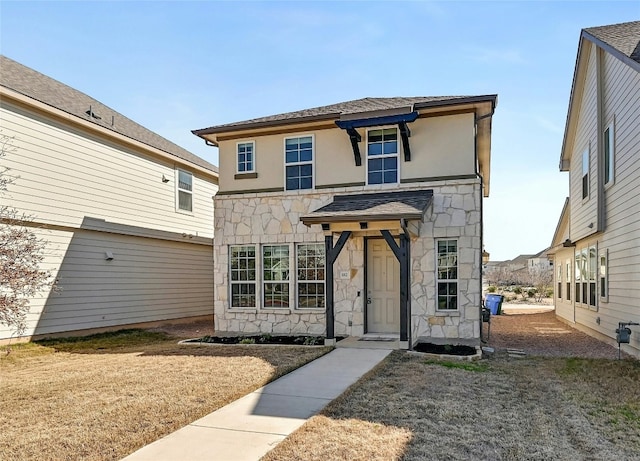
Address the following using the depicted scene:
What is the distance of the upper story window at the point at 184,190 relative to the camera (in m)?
16.1

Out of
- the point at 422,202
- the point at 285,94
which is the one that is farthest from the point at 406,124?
the point at 285,94

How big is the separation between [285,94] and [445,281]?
7936 millimetres

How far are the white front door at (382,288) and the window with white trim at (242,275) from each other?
9.43ft

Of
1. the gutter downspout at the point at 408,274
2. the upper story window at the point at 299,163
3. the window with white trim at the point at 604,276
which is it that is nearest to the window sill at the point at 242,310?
the upper story window at the point at 299,163

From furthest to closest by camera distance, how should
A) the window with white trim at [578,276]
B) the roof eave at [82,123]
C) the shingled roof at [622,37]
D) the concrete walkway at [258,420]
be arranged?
the window with white trim at [578,276], the roof eave at [82,123], the shingled roof at [622,37], the concrete walkway at [258,420]

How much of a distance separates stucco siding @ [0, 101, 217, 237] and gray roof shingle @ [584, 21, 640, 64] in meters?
12.4

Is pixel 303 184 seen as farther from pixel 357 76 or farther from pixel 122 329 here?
pixel 122 329

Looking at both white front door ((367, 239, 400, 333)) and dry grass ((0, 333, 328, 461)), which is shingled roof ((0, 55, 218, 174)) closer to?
dry grass ((0, 333, 328, 461))

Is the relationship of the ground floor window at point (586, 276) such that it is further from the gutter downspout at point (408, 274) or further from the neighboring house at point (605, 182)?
the gutter downspout at point (408, 274)

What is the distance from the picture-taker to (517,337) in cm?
1204

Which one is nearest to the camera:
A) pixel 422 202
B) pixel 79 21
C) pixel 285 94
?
pixel 422 202

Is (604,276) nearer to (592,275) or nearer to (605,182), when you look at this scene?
(592,275)

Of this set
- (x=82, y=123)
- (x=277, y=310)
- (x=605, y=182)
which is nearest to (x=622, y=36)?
(x=605, y=182)

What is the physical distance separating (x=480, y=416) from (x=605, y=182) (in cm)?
809
